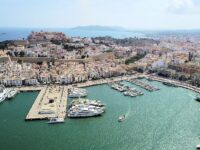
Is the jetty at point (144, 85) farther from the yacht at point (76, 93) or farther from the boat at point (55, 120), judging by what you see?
the boat at point (55, 120)

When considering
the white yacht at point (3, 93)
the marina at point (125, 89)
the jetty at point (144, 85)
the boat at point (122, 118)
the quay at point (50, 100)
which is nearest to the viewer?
the boat at point (122, 118)

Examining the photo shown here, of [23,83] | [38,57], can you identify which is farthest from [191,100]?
[38,57]

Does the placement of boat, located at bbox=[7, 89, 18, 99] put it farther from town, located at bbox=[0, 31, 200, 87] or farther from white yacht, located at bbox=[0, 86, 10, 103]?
town, located at bbox=[0, 31, 200, 87]

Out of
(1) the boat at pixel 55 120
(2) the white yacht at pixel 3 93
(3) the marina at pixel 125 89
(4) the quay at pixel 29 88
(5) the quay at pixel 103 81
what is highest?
(2) the white yacht at pixel 3 93

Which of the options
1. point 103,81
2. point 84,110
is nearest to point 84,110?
point 84,110

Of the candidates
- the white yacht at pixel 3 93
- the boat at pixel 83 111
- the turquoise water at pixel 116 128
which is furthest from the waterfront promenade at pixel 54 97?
the white yacht at pixel 3 93

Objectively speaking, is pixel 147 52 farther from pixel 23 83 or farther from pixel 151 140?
pixel 151 140
